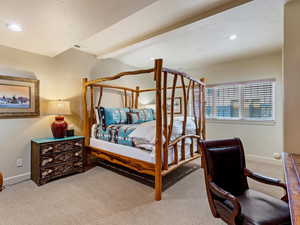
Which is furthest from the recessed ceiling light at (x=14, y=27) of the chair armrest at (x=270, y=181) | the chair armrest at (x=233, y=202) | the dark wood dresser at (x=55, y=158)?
the chair armrest at (x=270, y=181)

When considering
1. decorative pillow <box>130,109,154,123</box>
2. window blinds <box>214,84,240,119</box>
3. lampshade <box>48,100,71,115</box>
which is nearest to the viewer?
lampshade <box>48,100,71,115</box>

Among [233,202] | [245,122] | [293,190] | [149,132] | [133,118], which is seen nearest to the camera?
[293,190]

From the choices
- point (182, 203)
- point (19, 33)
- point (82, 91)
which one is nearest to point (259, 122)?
point (182, 203)

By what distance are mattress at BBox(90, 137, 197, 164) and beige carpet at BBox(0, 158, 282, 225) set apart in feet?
1.66

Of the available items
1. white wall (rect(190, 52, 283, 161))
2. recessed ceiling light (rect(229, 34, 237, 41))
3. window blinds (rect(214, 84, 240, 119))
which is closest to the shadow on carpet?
white wall (rect(190, 52, 283, 161))

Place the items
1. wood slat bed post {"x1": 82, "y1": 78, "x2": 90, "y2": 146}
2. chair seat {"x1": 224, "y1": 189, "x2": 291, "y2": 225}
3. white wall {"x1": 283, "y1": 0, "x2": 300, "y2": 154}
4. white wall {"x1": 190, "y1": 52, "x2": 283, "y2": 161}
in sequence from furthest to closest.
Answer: white wall {"x1": 190, "y1": 52, "x2": 283, "y2": 161}
wood slat bed post {"x1": 82, "y1": 78, "x2": 90, "y2": 146}
white wall {"x1": 283, "y1": 0, "x2": 300, "y2": 154}
chair seat {"x1": 224, "y1": 189, "x2": 291, "y2": 225}

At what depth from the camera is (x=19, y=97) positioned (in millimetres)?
2799

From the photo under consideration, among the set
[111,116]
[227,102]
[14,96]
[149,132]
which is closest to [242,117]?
[227,102]

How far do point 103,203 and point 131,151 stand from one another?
0.80m

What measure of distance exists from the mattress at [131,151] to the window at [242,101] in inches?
72.5

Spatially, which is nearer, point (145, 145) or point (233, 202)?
point (233, 202)

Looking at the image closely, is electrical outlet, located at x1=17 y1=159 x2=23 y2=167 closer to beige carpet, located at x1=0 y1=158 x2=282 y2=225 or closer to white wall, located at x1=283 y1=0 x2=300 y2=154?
beige carpet, located at x1=0 y1=158 x2=282 y2=225

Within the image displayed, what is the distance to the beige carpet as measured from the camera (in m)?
1.84

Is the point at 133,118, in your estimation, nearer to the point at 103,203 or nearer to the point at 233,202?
the point at 103,203
